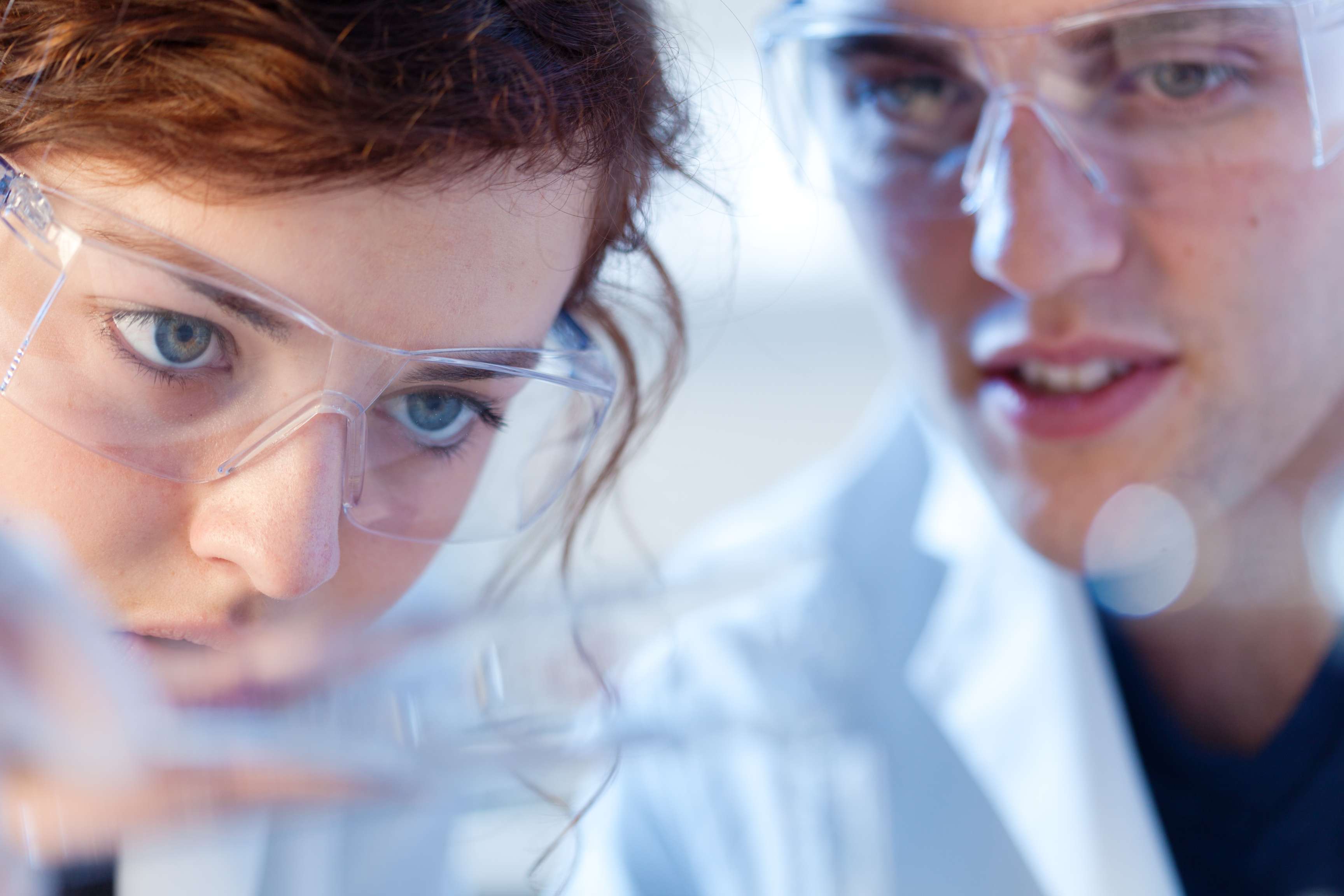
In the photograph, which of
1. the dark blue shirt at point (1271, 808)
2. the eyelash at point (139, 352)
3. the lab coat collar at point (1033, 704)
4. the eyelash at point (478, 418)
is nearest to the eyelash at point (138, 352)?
the eyelash at point (139, 352)

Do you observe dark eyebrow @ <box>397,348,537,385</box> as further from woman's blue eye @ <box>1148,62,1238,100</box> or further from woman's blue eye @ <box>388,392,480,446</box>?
woman's blue eye @ <box>1148,62,1238,100</box>

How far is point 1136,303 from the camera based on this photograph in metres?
0.66

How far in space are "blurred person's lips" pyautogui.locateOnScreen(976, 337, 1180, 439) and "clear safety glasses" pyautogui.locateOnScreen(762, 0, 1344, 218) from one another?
9 centimetres

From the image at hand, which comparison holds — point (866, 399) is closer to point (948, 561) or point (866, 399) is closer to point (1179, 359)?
point (948, 561)

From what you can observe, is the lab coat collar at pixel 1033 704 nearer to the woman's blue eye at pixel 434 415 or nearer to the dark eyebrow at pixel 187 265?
the woman's blue eye at pixel 434 415

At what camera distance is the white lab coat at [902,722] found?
782mm

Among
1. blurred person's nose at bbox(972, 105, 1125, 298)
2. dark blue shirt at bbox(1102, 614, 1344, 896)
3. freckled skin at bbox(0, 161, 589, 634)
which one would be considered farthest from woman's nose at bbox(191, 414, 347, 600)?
dark blue shirt at bbox(1102, 614, 1344, 896)

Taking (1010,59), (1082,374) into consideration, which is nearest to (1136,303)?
(1082,374)

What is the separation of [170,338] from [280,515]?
0.08m

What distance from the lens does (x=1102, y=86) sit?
631 millimetres

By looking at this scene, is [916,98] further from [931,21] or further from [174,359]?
[174,359]

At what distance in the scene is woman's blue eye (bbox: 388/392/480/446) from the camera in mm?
506

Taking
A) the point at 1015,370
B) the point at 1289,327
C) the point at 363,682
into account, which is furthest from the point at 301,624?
the point at 1289,327

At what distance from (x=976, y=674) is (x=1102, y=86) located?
0.44 metres
